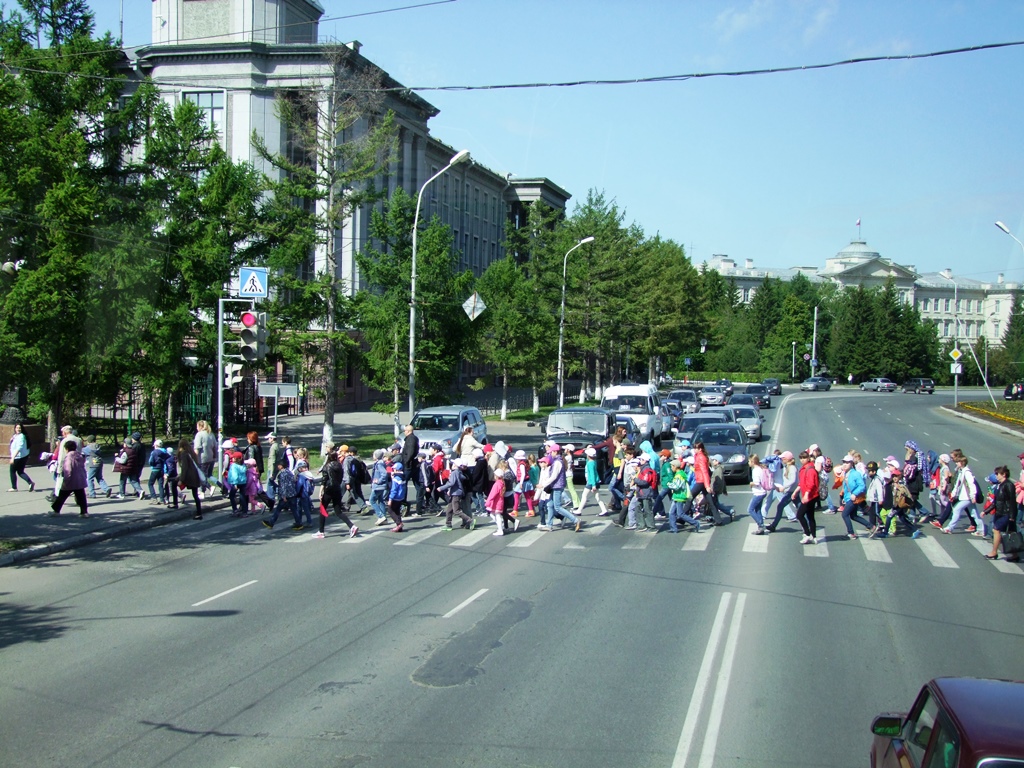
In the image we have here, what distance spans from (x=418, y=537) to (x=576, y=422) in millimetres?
11235

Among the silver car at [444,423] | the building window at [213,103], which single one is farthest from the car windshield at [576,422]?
the building window at [213,103]

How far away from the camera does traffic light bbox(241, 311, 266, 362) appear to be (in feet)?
68.2

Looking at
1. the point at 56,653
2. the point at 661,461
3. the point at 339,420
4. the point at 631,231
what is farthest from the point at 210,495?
the point at 631,231

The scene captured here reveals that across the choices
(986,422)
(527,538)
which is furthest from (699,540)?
(986,422)

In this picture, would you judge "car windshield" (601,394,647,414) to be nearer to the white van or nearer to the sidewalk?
the white van

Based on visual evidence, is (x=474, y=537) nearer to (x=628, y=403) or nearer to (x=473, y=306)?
(x=473, y=306)

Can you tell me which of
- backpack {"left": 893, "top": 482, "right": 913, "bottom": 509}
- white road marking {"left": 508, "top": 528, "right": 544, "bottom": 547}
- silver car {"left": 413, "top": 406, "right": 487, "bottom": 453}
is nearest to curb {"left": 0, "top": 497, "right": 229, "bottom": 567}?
white road marking {"left": 508, "top": 528, "right": 544, "bottom": 547}

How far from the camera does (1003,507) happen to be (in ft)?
50.7

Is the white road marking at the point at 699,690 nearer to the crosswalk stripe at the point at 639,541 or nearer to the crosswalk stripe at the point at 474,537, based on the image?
the crosswalk stripe at the point at 639,541

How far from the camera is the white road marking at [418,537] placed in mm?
16328

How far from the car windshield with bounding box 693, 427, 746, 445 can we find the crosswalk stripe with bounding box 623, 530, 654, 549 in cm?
989

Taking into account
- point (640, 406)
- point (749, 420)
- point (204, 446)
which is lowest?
point (749, 420)

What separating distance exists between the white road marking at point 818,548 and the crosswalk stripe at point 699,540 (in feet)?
5.34

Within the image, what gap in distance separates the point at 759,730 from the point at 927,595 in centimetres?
616
